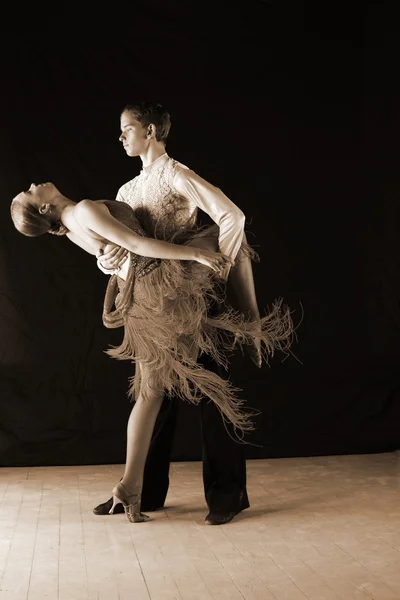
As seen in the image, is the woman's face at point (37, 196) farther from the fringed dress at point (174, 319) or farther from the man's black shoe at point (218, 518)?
the man's black shoe at point (218, 518)

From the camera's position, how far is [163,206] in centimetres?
367

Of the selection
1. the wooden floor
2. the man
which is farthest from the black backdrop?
the man

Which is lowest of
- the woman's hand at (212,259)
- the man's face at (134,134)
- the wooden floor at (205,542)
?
the wooden floor at (205,542)

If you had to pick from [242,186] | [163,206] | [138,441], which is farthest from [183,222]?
[242,186]

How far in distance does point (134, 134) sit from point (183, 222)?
379mm

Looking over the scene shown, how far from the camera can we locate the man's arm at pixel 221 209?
3.50m

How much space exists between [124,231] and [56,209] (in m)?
0.31

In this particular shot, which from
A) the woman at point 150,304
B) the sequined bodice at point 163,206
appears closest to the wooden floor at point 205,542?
the woman at point 150,304

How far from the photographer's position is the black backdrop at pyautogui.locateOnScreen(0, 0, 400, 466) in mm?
4891

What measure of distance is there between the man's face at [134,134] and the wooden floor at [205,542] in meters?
1.40

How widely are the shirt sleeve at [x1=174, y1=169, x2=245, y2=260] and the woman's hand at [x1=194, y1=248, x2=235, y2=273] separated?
0.06 metres

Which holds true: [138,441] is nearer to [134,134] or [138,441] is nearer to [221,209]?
[221,209]

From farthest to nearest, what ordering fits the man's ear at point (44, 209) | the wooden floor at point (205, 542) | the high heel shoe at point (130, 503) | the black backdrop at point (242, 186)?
the black backdrop at point (242, 186) < the high heel shoe at point (130, 503) < the man's ear at point (44, 209) < the wooden floor at point (205, 542)

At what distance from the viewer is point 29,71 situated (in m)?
4.86
